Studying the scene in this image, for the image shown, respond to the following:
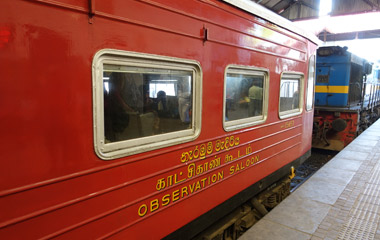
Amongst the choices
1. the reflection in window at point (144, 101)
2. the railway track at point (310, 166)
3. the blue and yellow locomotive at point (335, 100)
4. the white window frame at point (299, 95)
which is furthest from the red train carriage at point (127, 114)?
the blue and yellow locomotive at point (335, 100)

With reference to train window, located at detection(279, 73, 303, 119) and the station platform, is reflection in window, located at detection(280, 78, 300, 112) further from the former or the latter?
the station platform

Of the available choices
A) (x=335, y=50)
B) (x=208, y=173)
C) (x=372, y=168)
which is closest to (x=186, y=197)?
(x=208, y=173)

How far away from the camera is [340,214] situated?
3.41 metres

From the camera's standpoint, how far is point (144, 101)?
2.07m

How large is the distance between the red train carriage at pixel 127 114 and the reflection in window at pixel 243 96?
0.02 m

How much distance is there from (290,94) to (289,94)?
66 mm

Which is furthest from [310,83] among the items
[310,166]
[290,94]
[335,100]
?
[335,100]

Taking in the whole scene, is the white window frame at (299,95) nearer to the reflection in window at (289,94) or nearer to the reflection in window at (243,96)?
the reflection in window at (289,94)

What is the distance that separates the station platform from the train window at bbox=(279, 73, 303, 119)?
1.23 meters

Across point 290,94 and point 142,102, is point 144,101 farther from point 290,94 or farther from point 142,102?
point 290,94

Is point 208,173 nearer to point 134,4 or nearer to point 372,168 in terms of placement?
point 134,4

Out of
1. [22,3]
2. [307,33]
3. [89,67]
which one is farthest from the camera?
[307,33]

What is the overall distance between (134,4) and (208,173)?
5.46ft

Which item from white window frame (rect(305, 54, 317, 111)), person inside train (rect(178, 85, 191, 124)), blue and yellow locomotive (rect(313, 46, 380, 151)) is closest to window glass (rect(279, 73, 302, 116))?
white window frame (rect(305, 54, 317, 111))
